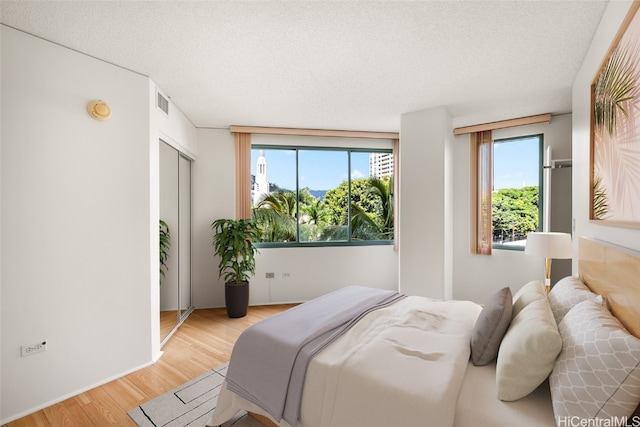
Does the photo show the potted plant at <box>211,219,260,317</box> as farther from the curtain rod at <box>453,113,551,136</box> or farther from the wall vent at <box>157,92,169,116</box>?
the curtain rod at <box>453,113,551,136</box>

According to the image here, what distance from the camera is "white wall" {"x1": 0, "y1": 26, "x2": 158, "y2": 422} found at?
1.97 metres

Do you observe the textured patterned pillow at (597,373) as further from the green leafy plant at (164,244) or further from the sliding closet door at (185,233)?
the sliding closet door at (185,233)

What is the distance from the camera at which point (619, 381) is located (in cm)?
102

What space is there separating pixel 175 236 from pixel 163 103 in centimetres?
145

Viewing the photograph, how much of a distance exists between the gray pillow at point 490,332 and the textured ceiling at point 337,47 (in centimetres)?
178

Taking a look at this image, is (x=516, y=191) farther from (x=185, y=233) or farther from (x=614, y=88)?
(x=185, y=233)

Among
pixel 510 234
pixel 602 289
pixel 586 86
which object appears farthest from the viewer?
pixel 510 234

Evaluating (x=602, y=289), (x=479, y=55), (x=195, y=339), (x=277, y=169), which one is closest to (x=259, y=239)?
(x=277, y=169)

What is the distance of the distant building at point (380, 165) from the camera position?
4902 millimetres

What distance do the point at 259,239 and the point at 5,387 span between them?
2783mm

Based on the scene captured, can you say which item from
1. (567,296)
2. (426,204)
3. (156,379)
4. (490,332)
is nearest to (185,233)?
(156,379)

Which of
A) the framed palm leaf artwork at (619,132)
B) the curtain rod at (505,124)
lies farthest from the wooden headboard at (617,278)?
the curtain rod at (505,124)

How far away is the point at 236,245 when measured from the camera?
3832 mm

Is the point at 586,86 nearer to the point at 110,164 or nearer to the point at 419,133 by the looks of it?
the point at 419,133
